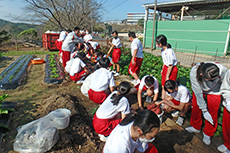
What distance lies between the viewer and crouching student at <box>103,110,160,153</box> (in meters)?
1.39

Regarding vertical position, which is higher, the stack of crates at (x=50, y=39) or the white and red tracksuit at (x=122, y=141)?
the stack of crates at (x=50, y=39)

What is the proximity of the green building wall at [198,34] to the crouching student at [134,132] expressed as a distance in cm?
1109

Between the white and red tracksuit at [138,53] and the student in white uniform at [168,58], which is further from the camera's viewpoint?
the white and red tracksuit at [138,53]

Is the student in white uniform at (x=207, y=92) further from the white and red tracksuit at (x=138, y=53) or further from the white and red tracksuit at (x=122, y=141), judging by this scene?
the white and red tracksuit at (x=138, y=53)

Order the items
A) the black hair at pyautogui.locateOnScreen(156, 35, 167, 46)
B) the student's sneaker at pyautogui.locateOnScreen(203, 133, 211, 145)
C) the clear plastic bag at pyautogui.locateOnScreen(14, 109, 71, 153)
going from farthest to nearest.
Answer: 1. the black hair at pyautogui.locateOnScreen(156, 35, 167, 46)
2. the student's sneaker at pyautogui.locateOnScreen(203, 133, 211, 145)
3. the clear plastic bag at pyautogui.locateOnScreen(14, 109, 71, 153)

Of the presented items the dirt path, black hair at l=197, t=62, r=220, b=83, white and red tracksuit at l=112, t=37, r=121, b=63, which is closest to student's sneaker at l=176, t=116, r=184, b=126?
the dirt path

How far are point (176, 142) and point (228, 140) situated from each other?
758 millimetres

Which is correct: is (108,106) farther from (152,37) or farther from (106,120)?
(152,37)

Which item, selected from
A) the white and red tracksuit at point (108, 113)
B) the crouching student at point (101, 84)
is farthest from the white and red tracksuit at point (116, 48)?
the white and red tracksuit at point (108, 113)

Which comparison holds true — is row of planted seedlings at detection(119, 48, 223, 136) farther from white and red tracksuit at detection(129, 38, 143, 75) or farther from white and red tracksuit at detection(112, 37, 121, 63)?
white and red tracksuit at detection(129, 38, 143, 75)

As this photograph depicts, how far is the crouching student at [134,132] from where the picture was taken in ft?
4.56

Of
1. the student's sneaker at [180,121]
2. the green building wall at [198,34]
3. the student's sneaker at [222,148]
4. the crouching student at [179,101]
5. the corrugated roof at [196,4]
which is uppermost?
the corrugated roof at [196,4]

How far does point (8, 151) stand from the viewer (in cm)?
222

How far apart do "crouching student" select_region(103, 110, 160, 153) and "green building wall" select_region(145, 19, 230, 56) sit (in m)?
11.1
